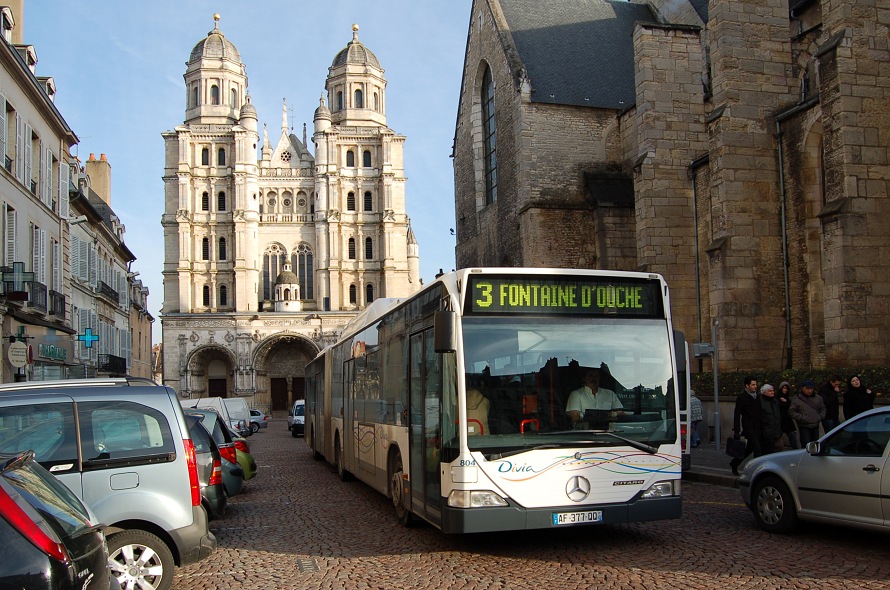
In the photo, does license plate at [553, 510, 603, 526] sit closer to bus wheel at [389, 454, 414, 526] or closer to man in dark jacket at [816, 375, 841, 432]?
bus wheel at [389, 454, 414, 526]

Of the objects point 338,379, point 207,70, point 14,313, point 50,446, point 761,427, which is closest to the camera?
point 50,446

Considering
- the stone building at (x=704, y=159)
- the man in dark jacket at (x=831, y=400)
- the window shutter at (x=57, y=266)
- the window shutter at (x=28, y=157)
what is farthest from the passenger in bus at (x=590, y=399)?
the window shutter at (x=57, y=266)

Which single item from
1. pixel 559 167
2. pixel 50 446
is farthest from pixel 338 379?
pixel 559 167

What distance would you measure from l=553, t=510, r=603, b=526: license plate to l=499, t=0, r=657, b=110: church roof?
21856mm

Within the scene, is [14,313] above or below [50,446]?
above

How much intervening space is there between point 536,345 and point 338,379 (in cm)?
714

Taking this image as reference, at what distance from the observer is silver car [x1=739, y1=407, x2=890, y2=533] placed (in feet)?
22.7

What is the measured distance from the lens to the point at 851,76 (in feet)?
50.9

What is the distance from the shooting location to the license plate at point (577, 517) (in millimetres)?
6934

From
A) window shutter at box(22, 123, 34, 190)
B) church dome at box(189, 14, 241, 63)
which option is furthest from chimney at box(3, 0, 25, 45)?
church dome at box(189, 14, 241, 63)

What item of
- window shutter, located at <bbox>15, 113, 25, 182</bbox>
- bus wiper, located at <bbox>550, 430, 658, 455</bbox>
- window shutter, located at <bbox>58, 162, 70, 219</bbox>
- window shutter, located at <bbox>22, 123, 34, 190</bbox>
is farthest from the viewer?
window shutter, located at <bbox>58, 162, 70, 219</bbox>

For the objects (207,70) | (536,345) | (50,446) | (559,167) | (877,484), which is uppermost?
(207,70)

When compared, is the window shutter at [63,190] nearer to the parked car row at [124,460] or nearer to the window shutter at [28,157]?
the window shutter at [28,157]

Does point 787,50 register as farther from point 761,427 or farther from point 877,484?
point 877,484
